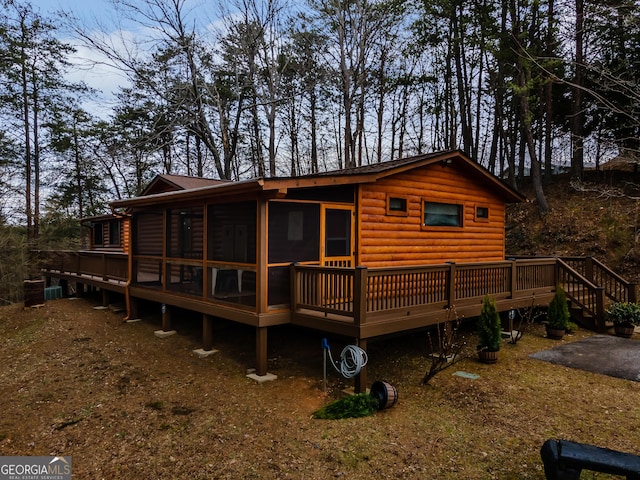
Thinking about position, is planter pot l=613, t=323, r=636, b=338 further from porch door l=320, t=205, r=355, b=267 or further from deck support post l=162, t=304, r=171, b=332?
deck support post l=162, t=304, r=171, b=332

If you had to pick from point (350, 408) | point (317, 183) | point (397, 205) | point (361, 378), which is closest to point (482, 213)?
point (397, 205)

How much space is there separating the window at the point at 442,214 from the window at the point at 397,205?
0.71 metres

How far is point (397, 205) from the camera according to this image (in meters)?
8.35

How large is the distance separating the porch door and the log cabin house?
21 mm

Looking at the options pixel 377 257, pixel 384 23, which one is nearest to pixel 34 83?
pixel 384 23

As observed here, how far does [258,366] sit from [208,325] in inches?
68.7

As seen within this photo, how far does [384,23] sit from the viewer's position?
62.1 ft

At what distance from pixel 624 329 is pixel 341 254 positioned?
246 inches

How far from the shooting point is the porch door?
7.17m

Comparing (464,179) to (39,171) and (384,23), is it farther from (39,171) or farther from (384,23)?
(39,171)

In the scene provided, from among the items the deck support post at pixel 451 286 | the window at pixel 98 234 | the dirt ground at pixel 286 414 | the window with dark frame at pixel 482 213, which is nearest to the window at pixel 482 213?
the window with dark frame at pixel 482 213

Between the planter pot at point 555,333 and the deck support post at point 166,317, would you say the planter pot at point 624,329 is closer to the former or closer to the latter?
the planter pot at point 555,333

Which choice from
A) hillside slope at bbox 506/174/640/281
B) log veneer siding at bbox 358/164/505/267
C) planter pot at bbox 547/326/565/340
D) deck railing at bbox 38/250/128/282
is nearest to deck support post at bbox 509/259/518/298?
planter pot at bbox 547/326/565/340

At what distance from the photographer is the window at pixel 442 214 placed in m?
8.97
